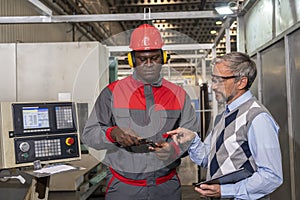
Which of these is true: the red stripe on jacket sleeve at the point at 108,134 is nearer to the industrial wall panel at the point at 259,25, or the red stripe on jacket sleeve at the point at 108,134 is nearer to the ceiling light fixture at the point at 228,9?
the ceiling light fixture at the point at 228,9

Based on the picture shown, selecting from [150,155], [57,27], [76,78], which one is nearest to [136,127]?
[150,155]

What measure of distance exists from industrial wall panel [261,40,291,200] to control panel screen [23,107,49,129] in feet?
4.97

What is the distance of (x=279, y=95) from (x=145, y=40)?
1.38 metres

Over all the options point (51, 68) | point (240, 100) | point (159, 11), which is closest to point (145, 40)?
point (240, 100)

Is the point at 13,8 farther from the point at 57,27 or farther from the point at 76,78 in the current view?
the point at 76,78

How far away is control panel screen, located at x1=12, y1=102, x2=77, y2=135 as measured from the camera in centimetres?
156

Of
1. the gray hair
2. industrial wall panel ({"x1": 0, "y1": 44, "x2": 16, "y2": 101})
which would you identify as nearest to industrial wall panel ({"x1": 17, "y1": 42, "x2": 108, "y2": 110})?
industrial wall panel ({"x1": 0, "y1": 44, "x2": 16, "y2": 101})

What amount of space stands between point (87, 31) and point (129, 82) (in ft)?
14.8

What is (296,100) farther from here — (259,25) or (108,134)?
(108,134)

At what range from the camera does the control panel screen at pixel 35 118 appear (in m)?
1.57

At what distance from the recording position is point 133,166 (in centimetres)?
132

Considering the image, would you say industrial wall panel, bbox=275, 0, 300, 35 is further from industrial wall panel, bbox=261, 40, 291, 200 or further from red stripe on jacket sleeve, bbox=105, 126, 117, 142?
red stripe on jacket sleeve, bbox=105, 126, 117, 142

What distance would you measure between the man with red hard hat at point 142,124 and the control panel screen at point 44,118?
29cm

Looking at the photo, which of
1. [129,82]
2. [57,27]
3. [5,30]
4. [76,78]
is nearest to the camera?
[129,82]
